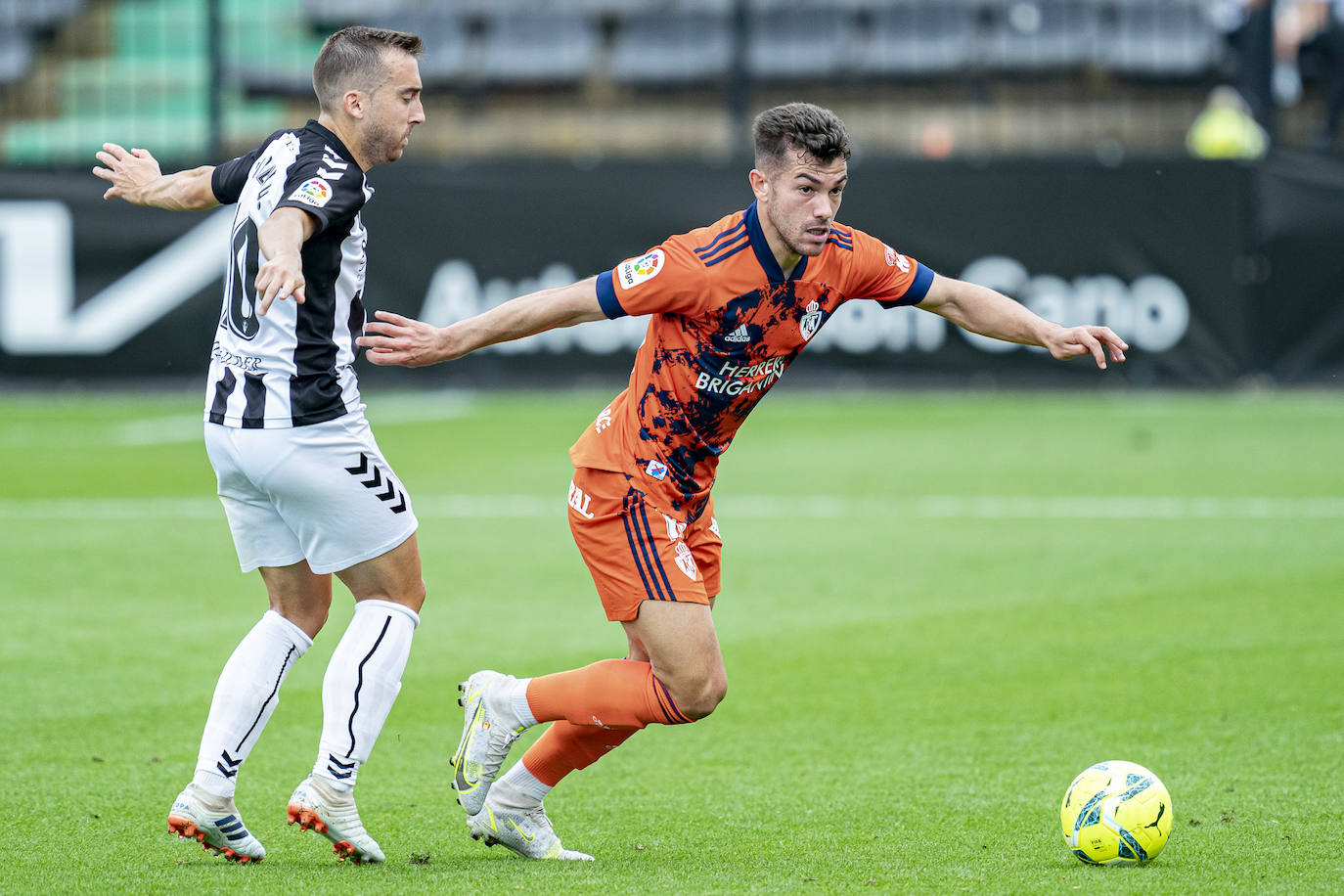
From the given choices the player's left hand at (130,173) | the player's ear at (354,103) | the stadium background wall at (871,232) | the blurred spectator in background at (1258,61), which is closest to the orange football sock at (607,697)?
the player's ear at (354,103)

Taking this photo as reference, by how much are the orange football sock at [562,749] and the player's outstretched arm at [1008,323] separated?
1.53 metres

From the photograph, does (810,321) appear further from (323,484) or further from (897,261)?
(323,484)

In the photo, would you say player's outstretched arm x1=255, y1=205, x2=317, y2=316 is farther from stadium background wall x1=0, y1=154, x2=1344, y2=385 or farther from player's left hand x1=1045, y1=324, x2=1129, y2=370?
stadium background wall x1=0, y1=154, x2=1344, y2=385

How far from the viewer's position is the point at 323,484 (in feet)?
14.8

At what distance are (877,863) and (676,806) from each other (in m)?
0.85

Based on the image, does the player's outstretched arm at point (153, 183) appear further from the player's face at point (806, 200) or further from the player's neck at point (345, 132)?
the player's face at point (806, 200)

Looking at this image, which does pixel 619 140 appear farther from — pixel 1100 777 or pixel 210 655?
pixel 1100 777

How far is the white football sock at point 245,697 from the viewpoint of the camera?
15.0 ft

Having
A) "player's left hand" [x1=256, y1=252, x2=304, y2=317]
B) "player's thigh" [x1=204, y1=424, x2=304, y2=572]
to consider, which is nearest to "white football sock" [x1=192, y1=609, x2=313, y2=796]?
"player's thigh" [x1=204, y1=424, x2=304, y2=572]

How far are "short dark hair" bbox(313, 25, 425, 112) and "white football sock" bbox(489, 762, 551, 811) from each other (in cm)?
191

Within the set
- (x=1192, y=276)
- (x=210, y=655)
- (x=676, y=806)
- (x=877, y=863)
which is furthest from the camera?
(x=1192, y=276)

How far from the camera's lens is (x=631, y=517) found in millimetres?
4738

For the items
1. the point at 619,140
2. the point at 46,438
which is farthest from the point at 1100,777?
the point at 619,140

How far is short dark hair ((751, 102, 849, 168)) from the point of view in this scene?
4512mm
